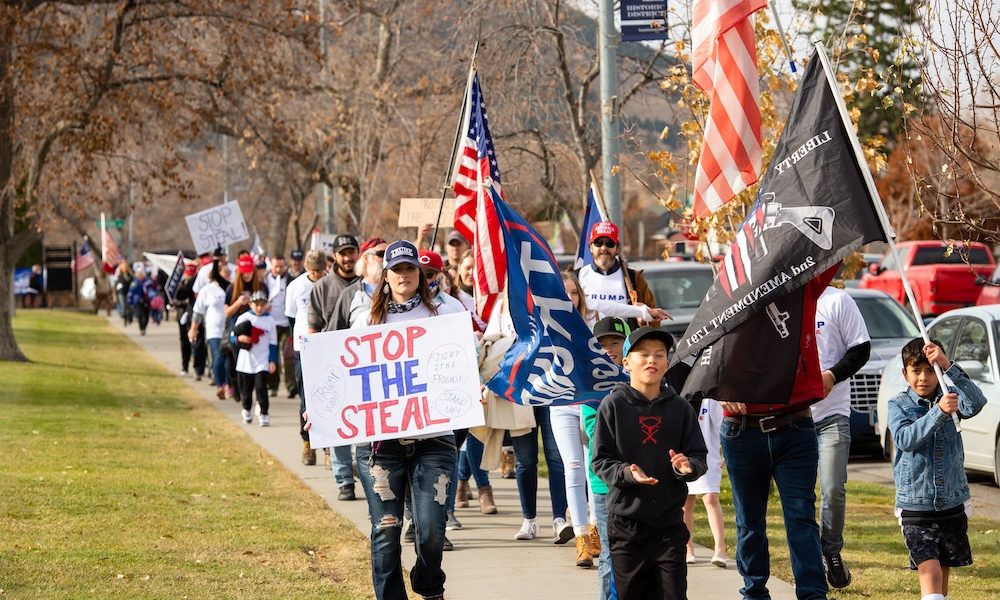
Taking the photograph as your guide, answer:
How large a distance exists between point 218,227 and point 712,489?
56.2 feet

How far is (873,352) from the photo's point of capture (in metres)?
15.2

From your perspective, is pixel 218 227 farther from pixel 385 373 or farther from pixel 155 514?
pixel 385 373

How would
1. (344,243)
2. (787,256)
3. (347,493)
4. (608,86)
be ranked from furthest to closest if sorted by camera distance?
(608,86) < (347,493) < (344,243) < (787,256)

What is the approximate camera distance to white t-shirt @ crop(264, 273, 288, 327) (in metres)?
18.5

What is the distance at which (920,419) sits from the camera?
7.10 metres

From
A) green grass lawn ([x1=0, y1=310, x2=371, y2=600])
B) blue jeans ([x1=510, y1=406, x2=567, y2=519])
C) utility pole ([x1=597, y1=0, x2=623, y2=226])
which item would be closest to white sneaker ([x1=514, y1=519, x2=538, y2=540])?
blue jeans ([x1=510, y1=406, x2=567, y2=519])

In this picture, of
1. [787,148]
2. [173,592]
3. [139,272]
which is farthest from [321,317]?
[139,272]

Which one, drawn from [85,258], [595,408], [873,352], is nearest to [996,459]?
[873,352]

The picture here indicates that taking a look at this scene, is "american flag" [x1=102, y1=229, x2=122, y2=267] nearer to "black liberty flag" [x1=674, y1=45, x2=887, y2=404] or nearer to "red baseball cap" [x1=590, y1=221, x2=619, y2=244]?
"red baseball cap" [x1=590, y1=221, x2=619, y2=244]

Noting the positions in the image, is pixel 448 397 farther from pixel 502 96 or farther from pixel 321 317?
pixel 502 96

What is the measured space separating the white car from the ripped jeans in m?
5.83

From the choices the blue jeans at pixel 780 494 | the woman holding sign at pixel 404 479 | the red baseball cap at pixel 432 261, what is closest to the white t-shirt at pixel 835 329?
the blue jeans at pixel 780 494

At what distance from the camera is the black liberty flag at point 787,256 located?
6781mm

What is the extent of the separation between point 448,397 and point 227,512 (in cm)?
417
